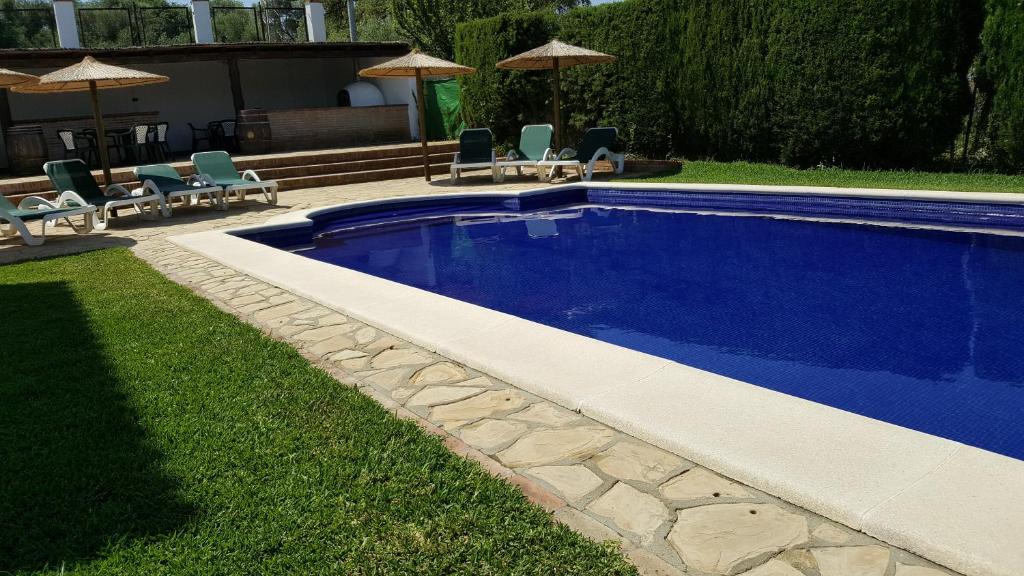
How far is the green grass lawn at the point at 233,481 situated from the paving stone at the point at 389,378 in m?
0.22

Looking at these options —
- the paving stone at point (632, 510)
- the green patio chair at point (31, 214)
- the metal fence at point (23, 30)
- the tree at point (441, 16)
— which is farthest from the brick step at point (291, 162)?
the metal fence at point (23, 30)

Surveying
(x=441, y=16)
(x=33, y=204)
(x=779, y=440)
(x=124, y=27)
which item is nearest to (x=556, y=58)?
(x=33, y=204)

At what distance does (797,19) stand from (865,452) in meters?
11.5

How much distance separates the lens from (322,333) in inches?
190

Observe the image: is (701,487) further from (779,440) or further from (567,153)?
(567,153)

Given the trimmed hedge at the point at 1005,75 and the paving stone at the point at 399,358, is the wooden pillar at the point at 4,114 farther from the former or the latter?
the trimmed hedge at the point at 1005,75

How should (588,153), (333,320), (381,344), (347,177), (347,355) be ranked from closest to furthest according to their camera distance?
(347,355), (381,344), (333,320), (588,153), (347,177)

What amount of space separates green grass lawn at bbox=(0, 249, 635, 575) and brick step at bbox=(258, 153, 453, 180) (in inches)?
448

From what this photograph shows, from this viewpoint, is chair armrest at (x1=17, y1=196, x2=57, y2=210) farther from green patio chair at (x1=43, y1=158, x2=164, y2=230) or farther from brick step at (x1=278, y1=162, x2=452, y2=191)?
brick step at (x1=278, y1=162, x2=452, y2=191)

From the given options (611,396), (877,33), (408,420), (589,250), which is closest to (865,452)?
(611,396)

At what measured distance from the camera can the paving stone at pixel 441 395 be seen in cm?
359

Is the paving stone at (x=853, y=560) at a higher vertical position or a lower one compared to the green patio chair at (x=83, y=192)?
lower

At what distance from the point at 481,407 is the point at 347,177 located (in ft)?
42.7

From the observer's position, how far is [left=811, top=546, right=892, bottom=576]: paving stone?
213cm
